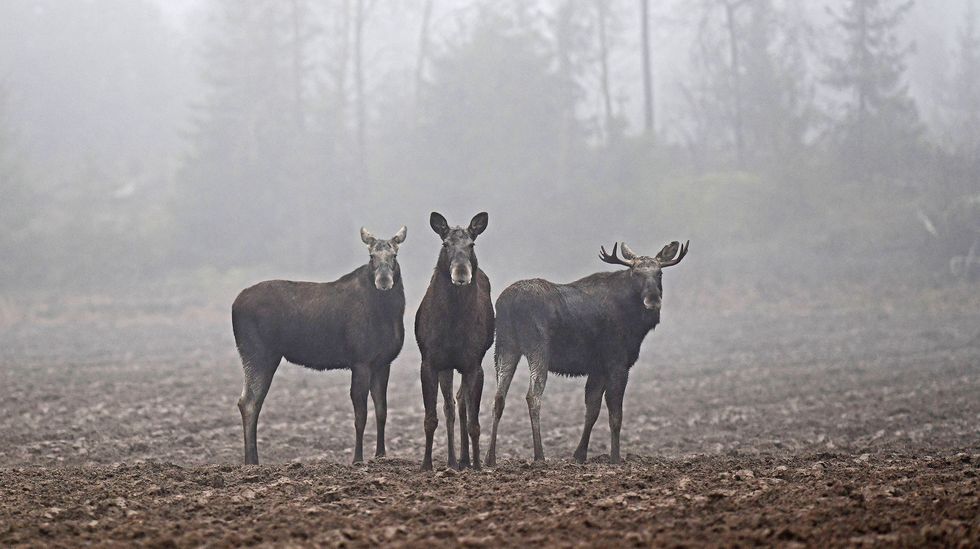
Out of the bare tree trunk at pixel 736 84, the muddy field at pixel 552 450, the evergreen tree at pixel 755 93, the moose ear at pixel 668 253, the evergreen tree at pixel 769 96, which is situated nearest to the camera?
the muddy field at pixel 552 450

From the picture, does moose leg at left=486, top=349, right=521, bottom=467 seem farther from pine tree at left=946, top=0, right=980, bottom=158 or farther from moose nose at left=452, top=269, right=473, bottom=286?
pine tree at left=946, top=0, right=980, bottom=158

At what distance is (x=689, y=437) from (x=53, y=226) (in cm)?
4236

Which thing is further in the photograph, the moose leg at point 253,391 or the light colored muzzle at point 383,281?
the moose leg at point 253,391

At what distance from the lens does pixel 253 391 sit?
12.2m

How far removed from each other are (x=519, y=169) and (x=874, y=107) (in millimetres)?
16667

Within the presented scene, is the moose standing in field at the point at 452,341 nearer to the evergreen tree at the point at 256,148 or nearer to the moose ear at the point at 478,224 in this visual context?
the moose ear at the point at 478,224

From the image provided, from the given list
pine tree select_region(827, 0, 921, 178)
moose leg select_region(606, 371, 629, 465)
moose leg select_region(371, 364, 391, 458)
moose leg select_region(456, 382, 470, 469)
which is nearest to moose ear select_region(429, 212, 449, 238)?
moose leg select_region(456, 382, 470, 469)

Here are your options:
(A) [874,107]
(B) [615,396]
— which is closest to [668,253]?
(B) [615,396]

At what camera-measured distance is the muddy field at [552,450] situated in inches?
301

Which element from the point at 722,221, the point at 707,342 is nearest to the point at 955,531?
the point at 707,342

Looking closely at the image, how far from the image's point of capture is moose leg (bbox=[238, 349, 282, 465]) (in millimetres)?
12086

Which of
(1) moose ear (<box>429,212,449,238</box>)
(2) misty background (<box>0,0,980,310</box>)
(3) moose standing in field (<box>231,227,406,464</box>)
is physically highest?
(2) misty background (<box>0,0,980,310</box>)

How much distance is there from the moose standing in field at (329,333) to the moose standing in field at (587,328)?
137 cm

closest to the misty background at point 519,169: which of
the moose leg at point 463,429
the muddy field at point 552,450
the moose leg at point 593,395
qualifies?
the muddy field at point 552,450
